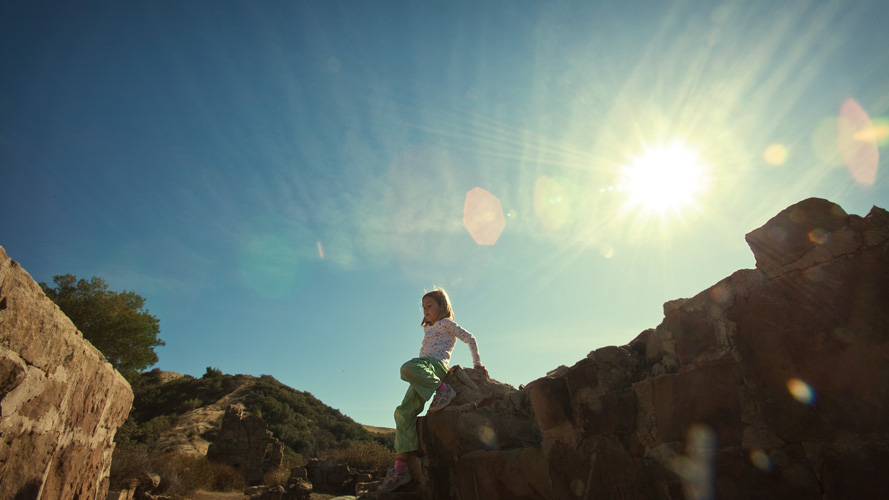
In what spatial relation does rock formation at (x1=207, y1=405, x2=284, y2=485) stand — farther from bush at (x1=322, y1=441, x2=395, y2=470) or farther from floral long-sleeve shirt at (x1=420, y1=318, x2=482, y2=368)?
floral long-sleeve shirt at (x1=420, y1=318, x2=482, y2=368)

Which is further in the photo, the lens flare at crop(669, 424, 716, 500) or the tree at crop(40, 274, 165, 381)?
the tree at crop(40, 274, 165, 381)

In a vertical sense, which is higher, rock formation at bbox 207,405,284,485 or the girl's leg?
rock formation at bbox 207,405,284,485

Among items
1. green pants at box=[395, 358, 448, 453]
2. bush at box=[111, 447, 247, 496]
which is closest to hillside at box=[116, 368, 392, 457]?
bush at box=[111, 447, 247, 496]

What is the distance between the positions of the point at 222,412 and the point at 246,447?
13218 millimetres

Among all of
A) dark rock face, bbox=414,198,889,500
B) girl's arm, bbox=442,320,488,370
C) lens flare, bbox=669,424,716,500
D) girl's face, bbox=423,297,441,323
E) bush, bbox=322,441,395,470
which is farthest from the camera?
bush, bbox=322,441,395,470

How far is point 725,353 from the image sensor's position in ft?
5.08

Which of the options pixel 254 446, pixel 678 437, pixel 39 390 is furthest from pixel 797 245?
pixel 254 446

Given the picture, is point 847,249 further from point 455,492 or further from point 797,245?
point 455,492

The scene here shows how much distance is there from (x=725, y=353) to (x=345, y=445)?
95.1 feet

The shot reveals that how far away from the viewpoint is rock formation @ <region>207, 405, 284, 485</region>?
50.3ft

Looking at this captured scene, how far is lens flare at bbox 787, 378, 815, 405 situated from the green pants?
2.69m

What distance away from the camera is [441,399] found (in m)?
3.57

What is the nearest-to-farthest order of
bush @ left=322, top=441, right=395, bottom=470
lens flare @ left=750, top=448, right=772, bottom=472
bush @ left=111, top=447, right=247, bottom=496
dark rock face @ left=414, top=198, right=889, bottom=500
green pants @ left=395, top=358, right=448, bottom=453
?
1. dark rock face @ left=414, top=198, right=889, bottom=500
2. lens flare @ left=750, top=448, right=772, bottom=472
3. green pants @ left=395, top=358, right=448, bottom=453
4. bush @ left=111, top=447, right=247, bottom=496
5. bush @ left=322, top=441, right=395, bottom=470

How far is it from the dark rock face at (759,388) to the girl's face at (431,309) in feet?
7.46
